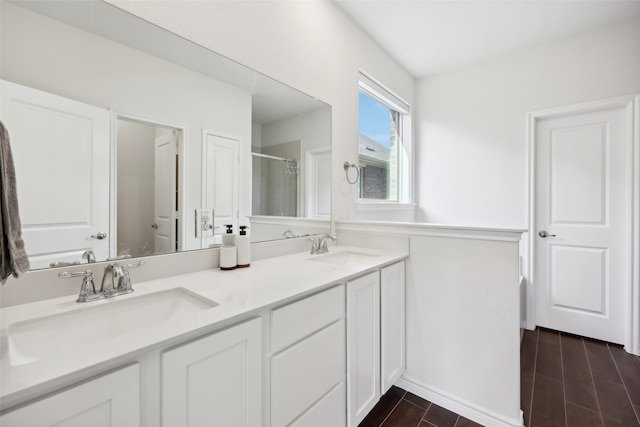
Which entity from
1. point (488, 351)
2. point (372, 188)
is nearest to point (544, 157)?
point (372, 188)

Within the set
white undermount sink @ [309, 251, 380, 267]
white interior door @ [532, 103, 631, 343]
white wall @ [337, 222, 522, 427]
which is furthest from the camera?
white interior door @ [532, 103, 631, 343]

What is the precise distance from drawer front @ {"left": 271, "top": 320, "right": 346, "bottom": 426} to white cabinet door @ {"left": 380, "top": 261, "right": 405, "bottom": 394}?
37 cm

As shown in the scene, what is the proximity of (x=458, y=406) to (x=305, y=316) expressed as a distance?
124 cm

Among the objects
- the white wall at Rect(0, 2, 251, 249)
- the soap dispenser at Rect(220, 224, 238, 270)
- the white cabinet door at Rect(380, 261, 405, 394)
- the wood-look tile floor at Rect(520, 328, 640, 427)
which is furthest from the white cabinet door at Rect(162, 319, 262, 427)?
the wood-look tile floor at Rect(520, 328, 640, 427)

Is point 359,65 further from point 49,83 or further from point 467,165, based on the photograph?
point 49,83

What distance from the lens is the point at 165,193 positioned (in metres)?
1.26

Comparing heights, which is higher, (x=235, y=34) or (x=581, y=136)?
(x=235, y=34)

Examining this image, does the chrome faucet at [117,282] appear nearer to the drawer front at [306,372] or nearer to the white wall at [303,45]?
the drawer front at [306,372]

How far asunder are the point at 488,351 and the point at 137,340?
168 centimetres

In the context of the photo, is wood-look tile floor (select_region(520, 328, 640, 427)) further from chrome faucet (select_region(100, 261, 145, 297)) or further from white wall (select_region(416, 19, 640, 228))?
chrome faucet (select_region(100, 261, 145, 297))

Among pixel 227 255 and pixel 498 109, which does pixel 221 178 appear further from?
pixel 498 109

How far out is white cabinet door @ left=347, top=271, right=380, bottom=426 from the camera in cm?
132

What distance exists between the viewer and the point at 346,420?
1319 millimetres

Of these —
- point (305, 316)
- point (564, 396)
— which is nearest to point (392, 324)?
point (305, 316)
